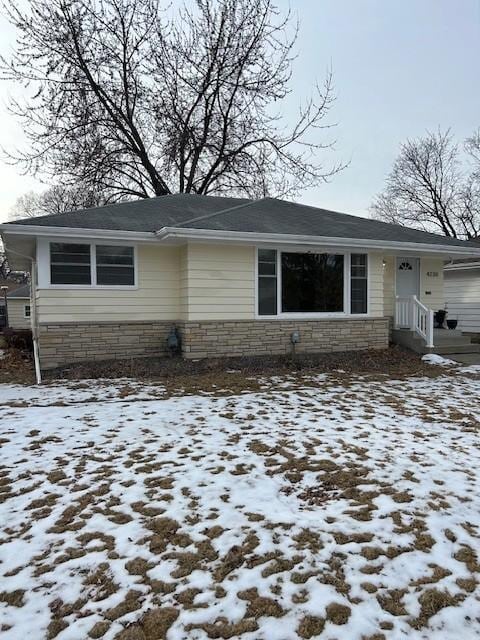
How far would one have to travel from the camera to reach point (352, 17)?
12156 millimetres

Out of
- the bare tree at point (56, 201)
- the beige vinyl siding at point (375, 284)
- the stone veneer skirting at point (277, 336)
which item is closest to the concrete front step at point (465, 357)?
the stone veneer skirting at point (277, 336)

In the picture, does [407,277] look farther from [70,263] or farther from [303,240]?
[70,263]

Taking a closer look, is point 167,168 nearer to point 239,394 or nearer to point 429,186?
point 239,394

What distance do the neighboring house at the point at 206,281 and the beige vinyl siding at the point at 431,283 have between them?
116cm

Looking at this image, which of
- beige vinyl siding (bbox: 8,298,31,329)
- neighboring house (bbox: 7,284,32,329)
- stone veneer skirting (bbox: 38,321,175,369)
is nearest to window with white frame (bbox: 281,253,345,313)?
stone veneer skirting (bbox: 38,321,175,369)

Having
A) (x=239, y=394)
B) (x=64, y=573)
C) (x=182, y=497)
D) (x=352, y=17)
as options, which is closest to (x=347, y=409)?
(x=239, y=394)

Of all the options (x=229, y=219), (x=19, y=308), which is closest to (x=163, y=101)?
(x=229, y=219)

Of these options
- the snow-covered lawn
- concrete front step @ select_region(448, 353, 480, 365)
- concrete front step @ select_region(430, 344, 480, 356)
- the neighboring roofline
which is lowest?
the snow-covered lawn

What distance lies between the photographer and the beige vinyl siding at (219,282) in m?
9.68

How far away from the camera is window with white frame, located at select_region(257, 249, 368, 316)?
1034 cm

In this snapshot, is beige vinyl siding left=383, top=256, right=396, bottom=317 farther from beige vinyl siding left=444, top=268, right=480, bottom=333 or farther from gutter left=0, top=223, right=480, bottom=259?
beige vinyl siding left=444, top=268, right=480, bottom=333

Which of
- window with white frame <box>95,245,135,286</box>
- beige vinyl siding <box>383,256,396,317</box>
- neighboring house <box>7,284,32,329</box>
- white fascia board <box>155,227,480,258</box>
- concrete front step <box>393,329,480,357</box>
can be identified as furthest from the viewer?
neighboring house <box>7,284,32,329</box>

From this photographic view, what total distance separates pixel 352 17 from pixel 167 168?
9.91m

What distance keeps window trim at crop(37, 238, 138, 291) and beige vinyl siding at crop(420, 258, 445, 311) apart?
828 cm
